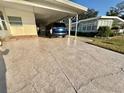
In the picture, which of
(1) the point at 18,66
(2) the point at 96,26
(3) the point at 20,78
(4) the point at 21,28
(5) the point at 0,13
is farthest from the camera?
(2) the point at 96,26

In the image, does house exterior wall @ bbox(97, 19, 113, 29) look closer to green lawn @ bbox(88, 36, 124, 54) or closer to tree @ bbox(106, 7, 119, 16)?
green lawn @ bbox(88, 36, 124, 54)

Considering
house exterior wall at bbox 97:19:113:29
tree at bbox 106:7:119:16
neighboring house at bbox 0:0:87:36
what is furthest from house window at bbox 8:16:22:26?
tree at bbox 106:7:119:16

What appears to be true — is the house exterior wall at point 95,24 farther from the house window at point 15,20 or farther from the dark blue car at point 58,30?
the house window at point 15,20

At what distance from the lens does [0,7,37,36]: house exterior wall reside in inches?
337

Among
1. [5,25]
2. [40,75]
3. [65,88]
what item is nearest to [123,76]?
[65,88]

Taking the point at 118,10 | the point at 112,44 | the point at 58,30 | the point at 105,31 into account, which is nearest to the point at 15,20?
the point at 58,30

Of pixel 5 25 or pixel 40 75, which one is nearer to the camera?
pixel 40 75

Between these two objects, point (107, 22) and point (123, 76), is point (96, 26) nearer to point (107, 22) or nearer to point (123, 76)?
point (107, 22)

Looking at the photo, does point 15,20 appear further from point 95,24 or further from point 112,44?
point 95,24

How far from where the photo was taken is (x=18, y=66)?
332cm

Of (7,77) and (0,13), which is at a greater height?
Result: (0,13)

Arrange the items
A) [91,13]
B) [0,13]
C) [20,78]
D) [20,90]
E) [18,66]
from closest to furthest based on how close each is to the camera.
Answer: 1. [20,90]
2. [20,78]
3. [18,66]
4. [0,13]
5. [91,13]

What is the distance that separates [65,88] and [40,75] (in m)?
0.91

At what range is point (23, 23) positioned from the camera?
962 centimetres
